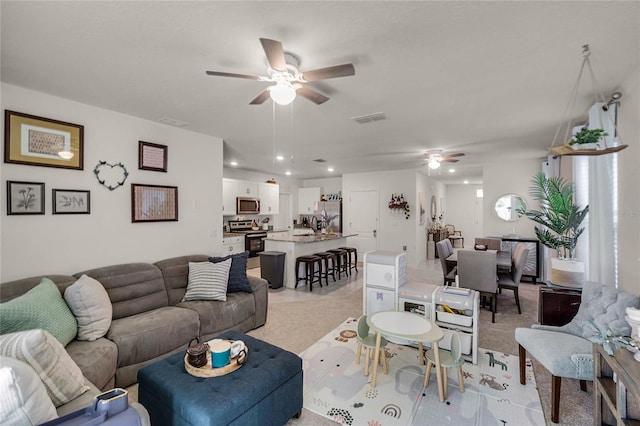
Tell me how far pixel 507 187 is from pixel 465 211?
520 cm

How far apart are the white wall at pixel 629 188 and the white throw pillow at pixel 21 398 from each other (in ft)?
12.1

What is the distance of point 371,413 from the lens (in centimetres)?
199

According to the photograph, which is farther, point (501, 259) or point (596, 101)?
point (501, 259)

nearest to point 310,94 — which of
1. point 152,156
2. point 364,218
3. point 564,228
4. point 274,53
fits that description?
point 274,53

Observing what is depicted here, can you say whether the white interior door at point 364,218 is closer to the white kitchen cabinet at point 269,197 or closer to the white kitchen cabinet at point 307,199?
the white kitchen cabinet at point 307,199

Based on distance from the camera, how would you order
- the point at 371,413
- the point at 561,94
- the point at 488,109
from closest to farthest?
the point at 371,413 < the point at 561,94 < the point at 488,109

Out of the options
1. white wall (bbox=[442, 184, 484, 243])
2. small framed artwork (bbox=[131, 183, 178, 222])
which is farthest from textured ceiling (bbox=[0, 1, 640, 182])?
white wall (bbox=[442, 184, 484, 243])

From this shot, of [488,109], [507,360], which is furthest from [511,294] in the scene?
[488,109]

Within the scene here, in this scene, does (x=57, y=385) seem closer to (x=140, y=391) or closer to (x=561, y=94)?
(x=140, y=391)

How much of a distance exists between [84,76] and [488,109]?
12.9 feet

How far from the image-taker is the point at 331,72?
182cm

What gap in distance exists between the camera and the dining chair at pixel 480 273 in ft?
12.0

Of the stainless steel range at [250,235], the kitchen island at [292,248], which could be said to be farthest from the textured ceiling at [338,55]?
the stainless steel range at [250,235]

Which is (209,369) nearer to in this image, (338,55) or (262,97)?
(262,97)
